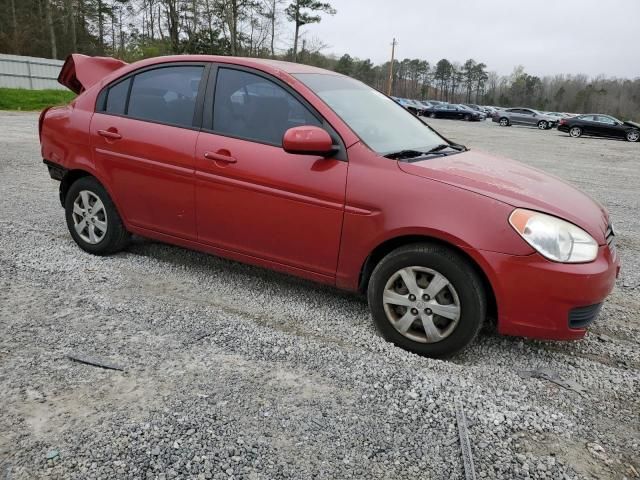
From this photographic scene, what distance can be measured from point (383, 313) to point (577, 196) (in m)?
1.51

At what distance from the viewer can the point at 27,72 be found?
1164 inches

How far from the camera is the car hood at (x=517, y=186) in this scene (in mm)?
3027

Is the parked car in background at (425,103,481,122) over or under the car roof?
under

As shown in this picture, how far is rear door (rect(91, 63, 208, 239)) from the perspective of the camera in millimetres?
3951

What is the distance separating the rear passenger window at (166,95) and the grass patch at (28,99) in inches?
874

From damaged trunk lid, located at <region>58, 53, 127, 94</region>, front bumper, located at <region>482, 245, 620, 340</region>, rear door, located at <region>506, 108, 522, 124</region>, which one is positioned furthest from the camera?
rear door, located at <region>506, 108, 522, 124</region>

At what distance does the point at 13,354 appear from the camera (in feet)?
9.77

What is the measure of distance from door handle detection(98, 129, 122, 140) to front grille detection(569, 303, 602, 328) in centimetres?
350

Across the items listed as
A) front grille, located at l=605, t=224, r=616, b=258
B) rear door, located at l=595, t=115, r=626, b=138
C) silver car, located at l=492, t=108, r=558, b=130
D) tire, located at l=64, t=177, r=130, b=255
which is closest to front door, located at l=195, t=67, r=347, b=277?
tire, located at l=64, t=177, r=130, b=255

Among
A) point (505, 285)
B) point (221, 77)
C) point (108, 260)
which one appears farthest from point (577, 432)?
point (108, 260)

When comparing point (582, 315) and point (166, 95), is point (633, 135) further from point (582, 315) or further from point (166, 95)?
point (166, 95)

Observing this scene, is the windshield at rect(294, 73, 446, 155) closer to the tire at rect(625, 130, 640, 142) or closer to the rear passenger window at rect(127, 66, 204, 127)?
the rear passenger window at rect(127, 66, 204, 127)

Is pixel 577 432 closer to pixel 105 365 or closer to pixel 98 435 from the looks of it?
pixel 98 435

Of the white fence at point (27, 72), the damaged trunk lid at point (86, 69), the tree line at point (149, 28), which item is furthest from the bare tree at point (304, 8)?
the damaged trunk lid at point (86, 69)
